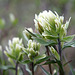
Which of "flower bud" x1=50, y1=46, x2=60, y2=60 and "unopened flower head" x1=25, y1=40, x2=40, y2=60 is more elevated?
"unopened flower head" x1=25, y1=40, x2=40, y2=60

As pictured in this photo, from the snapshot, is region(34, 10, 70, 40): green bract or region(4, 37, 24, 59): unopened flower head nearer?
region(34, 10, 70, 40): green bract

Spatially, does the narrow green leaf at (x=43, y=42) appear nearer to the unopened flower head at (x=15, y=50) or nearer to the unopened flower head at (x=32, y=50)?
the unopened flower head at (x=32, y=50)

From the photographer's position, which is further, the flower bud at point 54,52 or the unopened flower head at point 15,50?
the unopened flower head at point 15,50

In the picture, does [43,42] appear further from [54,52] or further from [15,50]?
[15,50]

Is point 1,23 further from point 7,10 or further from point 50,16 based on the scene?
point 7,10

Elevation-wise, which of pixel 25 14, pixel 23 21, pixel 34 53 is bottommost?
pixel 34 53

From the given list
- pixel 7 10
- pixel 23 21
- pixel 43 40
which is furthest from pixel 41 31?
pixel 7 10

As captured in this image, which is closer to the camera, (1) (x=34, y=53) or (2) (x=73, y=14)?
(1) (x=34, y=53)

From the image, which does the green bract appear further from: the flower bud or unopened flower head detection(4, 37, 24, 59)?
unopened flower head detection(4, 37, 24, 59)

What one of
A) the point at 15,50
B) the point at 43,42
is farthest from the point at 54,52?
the point at 15,50

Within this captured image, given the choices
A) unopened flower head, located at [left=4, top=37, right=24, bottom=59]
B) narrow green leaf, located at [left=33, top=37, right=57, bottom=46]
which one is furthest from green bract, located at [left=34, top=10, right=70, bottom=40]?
unopened flower head, located at [left=4, top=37, right=24, bottom=59]

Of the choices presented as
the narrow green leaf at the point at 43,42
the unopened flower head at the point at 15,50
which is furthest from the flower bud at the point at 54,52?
the unopened flower head at the point at 15,50
